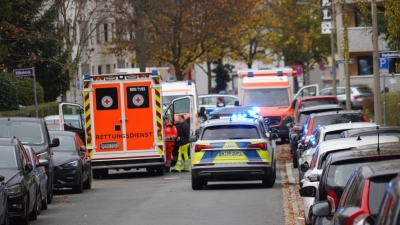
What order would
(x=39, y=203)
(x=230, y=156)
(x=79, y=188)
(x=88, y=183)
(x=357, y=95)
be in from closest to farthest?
(x=39, y=203), (x=230, y=156), (x=79, y=188), (x=88, y=183), (x=357, y=95)

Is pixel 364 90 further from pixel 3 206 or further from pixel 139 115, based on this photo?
pixel 3 206

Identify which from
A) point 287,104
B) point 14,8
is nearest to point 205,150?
point 287,104

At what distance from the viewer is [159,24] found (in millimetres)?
53344

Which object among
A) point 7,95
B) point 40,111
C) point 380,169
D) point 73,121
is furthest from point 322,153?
point 40,111

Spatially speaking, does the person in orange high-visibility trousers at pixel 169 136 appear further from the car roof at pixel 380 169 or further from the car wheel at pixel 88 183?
the car roof at pixel 380 169

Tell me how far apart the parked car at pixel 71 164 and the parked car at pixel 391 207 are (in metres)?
15.5

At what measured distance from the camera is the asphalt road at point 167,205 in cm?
1538

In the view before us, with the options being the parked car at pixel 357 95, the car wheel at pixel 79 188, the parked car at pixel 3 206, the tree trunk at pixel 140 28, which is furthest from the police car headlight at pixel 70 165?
the parked car at pixel 357 95

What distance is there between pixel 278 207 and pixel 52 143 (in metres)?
5.05

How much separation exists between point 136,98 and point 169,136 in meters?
2.23

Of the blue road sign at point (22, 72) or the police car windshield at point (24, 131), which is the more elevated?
the blue road sign at point (22, 72)

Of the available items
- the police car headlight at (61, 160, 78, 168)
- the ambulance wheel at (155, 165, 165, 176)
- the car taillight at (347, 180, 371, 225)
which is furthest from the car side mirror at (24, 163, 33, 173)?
the ambulance wheel at (155, 165, 165, 176)

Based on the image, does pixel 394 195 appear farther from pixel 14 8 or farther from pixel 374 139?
pixel 14 8

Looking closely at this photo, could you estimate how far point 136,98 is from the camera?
26.2 meters
